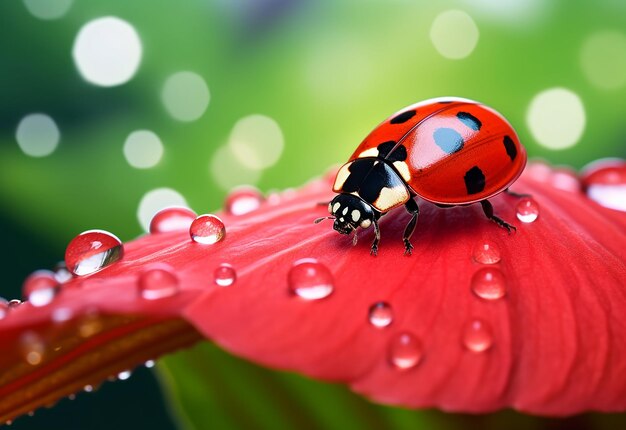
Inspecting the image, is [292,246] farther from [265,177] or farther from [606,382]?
[265,177]

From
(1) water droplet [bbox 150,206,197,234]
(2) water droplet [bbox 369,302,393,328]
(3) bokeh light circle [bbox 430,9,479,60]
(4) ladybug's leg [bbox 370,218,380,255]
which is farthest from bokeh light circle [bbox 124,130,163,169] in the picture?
(2) water droplet [bbox 369,302,393,328]

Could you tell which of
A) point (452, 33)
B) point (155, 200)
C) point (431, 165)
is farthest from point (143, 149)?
point (431, 165)

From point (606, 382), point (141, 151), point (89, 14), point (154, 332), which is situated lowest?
point (606, 382)

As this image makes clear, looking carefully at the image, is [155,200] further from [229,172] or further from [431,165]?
[431,165]

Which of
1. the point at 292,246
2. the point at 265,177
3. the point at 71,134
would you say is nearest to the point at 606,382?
the point at 292,246

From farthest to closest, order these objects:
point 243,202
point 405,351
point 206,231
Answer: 1. point 243,202
2. point 206,231
3. point 405,351

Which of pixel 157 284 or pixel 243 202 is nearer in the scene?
pixel 157 284

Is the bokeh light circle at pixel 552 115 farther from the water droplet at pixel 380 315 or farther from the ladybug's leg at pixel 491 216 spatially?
the water droplet at pixel 380 315
